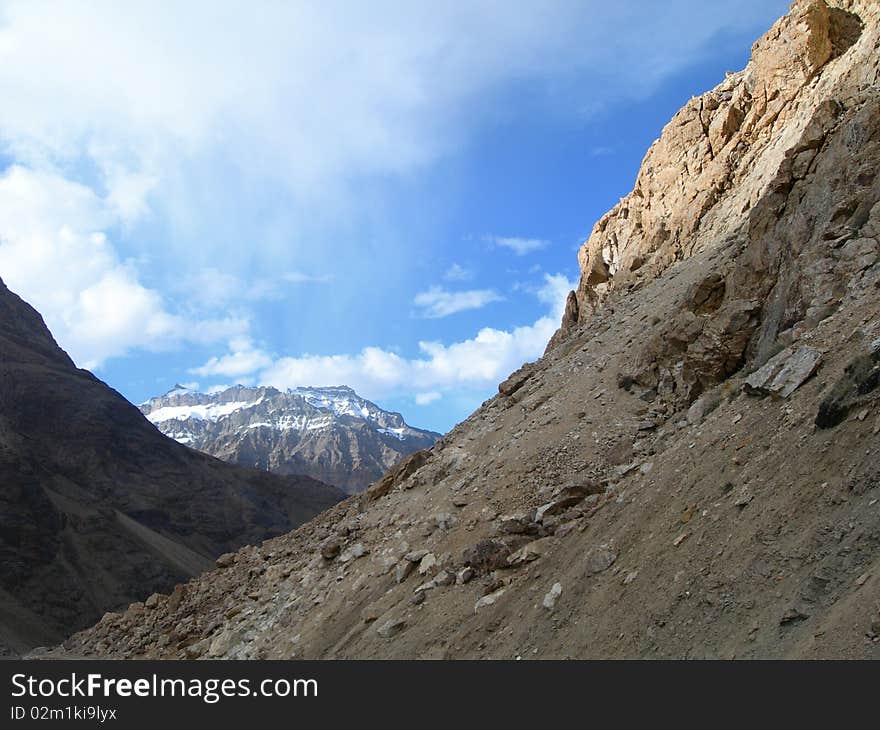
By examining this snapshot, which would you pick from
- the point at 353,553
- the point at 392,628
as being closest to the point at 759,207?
the point at 392,628

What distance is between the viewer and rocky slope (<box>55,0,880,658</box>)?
8.98 m

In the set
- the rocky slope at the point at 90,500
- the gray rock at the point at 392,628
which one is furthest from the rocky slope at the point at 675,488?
the rocky slope at the point at 90,500

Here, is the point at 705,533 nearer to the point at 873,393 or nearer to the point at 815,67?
the point at 873,393

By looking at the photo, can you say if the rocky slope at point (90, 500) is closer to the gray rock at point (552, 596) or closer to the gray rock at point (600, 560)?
the gray rock at point (552, 596)

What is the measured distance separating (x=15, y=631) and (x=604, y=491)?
54937 millimetres

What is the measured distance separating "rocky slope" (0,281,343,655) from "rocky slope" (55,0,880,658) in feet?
115

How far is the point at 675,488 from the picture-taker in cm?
1188

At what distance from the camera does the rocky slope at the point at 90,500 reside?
63.2m

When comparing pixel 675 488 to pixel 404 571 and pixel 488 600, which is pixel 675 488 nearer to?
pixel 488 600

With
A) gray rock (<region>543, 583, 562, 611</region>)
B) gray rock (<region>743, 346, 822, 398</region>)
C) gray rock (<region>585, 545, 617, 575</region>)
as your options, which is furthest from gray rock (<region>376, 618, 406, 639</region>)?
gray rock (<region>743, 346, 822, 398</region>)

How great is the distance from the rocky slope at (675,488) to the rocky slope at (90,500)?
35.2m

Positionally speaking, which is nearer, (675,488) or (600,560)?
(600,560)

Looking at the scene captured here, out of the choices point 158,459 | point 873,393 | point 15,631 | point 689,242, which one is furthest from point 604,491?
point 158,459

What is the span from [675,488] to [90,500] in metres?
85.4
